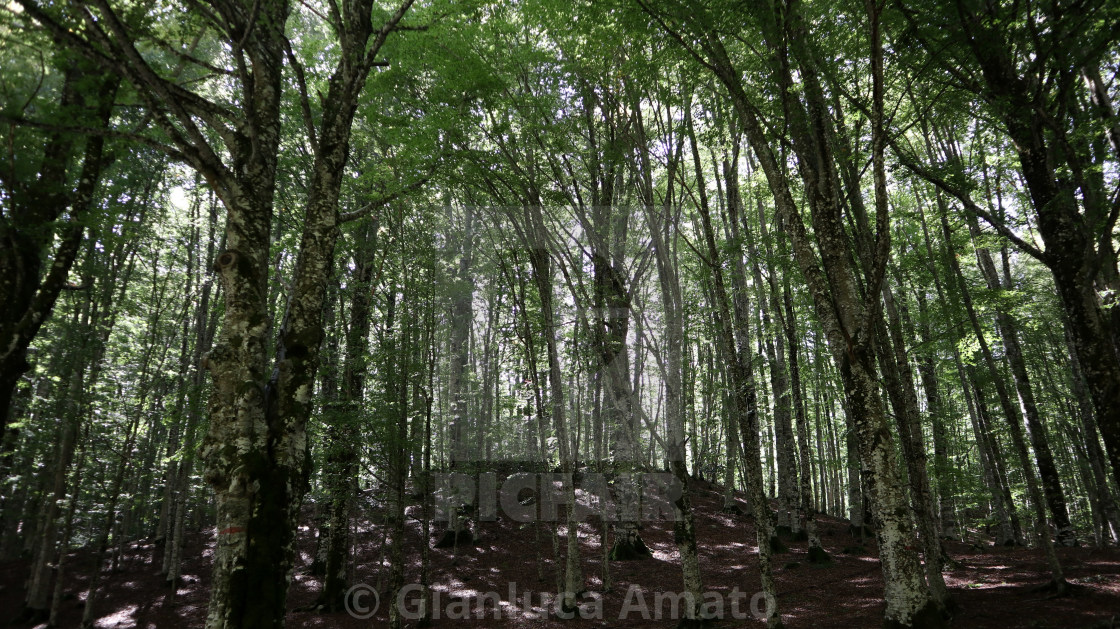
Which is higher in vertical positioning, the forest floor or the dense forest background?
the dense forest background

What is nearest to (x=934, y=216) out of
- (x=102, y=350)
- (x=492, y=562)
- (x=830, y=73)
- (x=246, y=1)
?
(x=830, y=73)

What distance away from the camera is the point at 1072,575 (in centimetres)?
915

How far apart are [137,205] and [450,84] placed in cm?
963

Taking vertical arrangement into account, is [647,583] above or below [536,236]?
below

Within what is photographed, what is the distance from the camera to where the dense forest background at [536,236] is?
15.5ft

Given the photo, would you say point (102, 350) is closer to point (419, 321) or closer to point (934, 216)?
point (419, 321)

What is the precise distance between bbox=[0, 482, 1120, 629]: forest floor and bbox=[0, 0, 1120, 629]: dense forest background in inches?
7.2

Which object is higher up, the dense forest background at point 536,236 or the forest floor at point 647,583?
the dense forest background at point 536,236

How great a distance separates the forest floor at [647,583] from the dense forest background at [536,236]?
7.2 inches

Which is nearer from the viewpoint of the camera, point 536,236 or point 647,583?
point 536,236

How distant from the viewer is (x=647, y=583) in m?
11.0

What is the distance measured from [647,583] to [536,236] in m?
7.33

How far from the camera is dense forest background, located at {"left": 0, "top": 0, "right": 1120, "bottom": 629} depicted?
4.73 m

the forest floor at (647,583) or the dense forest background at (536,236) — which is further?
the forest floor at (647,583)
